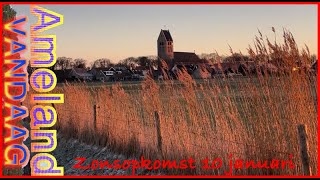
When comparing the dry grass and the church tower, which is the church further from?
the dry grass

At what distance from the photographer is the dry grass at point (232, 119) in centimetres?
386

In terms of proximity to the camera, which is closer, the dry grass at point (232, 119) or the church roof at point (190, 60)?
the dry grass at point (232, 119)

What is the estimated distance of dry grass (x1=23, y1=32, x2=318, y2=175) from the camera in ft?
12.7

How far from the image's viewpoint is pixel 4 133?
4.62m

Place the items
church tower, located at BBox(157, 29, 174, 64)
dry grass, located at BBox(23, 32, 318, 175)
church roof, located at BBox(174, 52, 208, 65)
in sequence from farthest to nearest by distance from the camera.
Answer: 1. church tower, located at BBox(157, 29, 174, 64)
2. church roof, located at BBox(174, 52, 208, 65)
3. dry grass, located at BBox(23, 32, 318, 175)

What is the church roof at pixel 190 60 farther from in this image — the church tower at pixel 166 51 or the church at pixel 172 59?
the church tower at pixel 166 51

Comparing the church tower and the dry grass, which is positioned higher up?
the church tower

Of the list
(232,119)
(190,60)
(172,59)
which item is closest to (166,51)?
(172,59)

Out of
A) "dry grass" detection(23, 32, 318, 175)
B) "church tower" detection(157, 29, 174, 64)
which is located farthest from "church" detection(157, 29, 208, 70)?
"dry grass" detection(23, 32, 318, 175)

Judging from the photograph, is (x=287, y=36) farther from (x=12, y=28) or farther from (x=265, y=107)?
(x=12, y=28)

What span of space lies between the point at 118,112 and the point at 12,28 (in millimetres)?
2889

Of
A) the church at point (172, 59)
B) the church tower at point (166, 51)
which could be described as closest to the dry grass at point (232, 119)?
the church at point (172, 59)

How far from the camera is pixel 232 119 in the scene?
457cm

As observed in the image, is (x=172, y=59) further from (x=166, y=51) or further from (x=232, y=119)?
(x=232, y=119)
